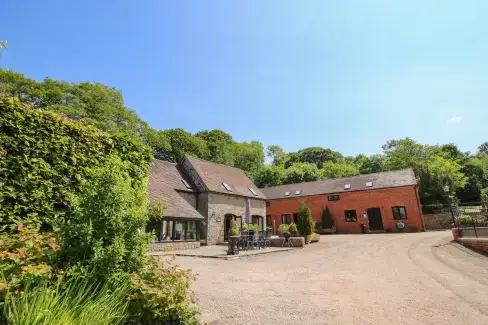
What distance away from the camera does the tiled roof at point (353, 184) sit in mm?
26578

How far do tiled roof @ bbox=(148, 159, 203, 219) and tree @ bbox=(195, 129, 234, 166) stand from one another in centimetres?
2135

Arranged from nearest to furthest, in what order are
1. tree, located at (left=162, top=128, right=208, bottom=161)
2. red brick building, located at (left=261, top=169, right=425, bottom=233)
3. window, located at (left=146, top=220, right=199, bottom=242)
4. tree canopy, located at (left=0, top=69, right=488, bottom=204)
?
1. window, located at (left=146, top=220, right=199, bottom=242)
2. tree canopy, located at (left=0, top=69, right=488, bottom=204)
3. red brick building, located at (left=261, top=169, right=425, bottom=233)
4. tree, located at (left=162, top=128, right=208, bottom=161)

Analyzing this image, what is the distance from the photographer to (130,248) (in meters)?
3.52

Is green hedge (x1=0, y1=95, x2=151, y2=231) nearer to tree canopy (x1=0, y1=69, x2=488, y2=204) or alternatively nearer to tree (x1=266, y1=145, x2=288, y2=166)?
tree canopy (x1=0, y1=69, x2=488, y2=204)

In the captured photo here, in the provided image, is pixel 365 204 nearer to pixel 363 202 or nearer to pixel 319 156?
pixel 363 202

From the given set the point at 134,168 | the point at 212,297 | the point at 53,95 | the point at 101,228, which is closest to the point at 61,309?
the point at 101,228

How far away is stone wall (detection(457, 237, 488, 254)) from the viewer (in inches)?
416

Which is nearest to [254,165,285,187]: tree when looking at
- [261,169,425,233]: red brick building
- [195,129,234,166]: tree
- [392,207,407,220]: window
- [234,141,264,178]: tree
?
[234,141,264,178]: tree

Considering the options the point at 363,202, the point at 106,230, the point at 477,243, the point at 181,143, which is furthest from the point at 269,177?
the point at 106,230

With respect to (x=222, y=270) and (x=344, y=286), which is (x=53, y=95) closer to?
(x=222, y=270)

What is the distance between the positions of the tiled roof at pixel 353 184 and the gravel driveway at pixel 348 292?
60.9 ft

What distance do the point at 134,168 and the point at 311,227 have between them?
49.1 feet

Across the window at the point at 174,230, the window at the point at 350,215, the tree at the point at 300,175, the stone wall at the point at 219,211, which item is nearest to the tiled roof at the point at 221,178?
the stone wall at the point at 219,211

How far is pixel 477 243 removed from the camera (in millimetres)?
11109
